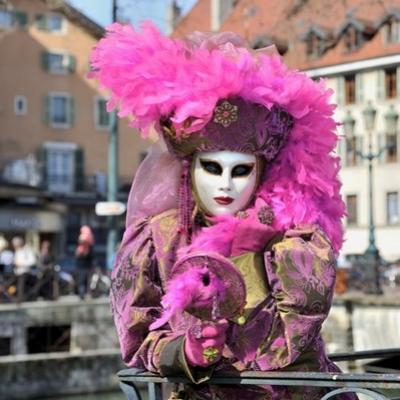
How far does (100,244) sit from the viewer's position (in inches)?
1511

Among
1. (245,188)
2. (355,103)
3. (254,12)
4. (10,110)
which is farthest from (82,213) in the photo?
(245,188)

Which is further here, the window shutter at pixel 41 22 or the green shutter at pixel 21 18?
the window shutter at pixel 41 22

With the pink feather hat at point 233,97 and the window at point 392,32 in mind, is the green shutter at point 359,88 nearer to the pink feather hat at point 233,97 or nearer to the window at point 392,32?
the window at point 392,32

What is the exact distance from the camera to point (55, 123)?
3881cm

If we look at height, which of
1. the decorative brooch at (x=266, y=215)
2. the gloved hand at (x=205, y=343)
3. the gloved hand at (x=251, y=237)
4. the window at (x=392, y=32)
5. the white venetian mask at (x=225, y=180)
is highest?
the window at (x=392, y=32)

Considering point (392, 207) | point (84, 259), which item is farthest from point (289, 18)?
point (392, 207)

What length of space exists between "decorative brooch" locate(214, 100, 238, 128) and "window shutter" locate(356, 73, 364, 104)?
34042 mm

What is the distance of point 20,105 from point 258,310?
35.4 m

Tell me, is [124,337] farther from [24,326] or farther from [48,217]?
[48,217]

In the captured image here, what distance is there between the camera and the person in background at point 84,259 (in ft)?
58.6

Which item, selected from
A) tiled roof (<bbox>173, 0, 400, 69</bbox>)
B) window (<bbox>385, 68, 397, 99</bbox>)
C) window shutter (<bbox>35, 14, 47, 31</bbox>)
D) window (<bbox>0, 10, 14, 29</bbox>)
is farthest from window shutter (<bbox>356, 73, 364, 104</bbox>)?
window (<bbox>0, 10, 14, 29</bbox>)

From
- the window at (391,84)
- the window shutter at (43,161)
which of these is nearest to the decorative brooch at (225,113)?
the window at (391,84)

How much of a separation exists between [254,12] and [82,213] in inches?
913

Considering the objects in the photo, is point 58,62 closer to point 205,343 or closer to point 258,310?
point 258,310
